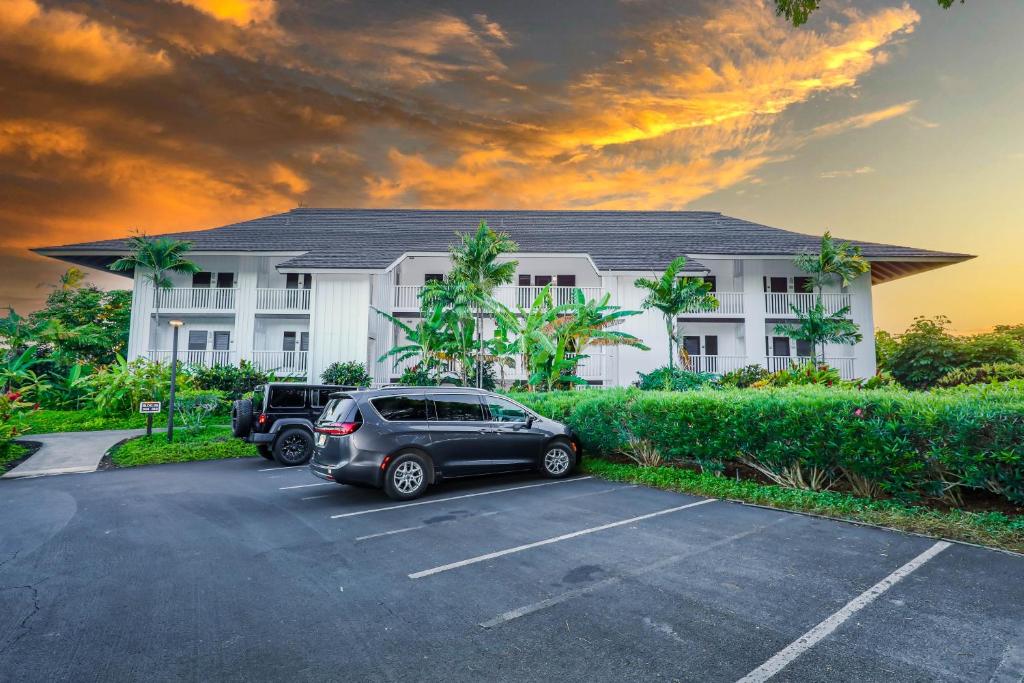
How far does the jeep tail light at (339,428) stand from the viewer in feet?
24.7

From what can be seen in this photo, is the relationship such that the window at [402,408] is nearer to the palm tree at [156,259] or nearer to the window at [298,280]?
the window at [298,280]

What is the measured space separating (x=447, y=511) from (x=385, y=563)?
209 centimetres

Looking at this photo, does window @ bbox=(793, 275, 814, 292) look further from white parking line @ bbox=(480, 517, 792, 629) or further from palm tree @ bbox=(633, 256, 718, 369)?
white parking line @ bbox=(480, 517, 792, 629)

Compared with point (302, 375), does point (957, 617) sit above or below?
below

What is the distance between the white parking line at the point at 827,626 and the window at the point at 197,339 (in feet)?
90.0

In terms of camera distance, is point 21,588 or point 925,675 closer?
point 925,675

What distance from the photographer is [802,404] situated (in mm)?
7340

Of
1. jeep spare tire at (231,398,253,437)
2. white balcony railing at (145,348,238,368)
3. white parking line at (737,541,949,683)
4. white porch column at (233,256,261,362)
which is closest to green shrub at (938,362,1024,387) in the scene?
white parking line at (737,541,949,683)

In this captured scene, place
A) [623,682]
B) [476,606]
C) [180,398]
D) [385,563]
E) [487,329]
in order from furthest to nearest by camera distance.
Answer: [487,329], [180,398], [385,563], [476,606], [623,682]

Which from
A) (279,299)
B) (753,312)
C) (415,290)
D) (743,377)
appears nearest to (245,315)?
(279,299)

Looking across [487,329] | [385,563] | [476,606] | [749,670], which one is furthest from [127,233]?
[749,670]

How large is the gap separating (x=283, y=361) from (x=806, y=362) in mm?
23390

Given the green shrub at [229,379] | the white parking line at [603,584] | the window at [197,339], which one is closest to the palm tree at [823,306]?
the white parking line at [603,584]

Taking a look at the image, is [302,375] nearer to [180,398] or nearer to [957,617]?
[180,398]
